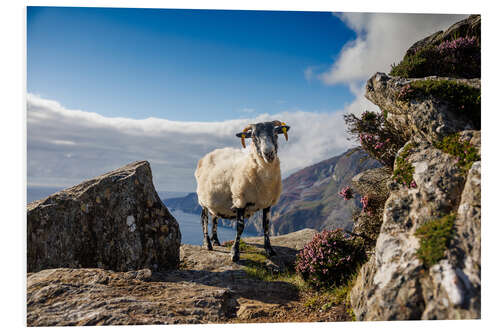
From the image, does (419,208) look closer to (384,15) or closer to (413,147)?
(413,147)

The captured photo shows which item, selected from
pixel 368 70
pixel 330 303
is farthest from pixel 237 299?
pixel 368 70

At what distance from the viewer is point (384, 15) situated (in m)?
7.68

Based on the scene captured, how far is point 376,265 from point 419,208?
1300mm

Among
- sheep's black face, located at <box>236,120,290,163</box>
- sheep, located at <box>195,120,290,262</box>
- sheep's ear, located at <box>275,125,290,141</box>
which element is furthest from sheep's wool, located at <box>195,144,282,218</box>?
sheep's ear, located at <box>275,125,290,141</box>

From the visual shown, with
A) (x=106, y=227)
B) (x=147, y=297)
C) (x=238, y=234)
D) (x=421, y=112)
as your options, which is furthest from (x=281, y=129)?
(x=147, y=297)

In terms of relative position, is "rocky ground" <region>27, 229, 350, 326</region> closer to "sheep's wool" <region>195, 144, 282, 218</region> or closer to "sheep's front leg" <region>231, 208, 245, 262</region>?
"sheep's front leg" <region>231, 208, 245, 262</region>

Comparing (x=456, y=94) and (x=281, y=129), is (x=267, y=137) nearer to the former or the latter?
(x=281, y=129)

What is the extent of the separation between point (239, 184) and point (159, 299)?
399 cm

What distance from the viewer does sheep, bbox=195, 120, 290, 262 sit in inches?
322

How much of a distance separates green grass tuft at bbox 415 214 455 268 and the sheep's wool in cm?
433

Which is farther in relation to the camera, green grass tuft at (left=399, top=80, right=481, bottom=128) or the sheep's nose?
the sheep's nose

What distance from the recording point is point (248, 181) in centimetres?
881

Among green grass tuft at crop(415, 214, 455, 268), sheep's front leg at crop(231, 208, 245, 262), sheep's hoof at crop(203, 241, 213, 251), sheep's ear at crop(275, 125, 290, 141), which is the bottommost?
sheep's hoof at crop(203, 241, 213, 251)

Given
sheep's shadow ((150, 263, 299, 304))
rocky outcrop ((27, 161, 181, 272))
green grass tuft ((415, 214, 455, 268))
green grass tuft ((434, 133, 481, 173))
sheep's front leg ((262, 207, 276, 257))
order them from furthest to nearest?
sheep's front leg ((262, 207, 276, 257)) → sheep's shadow ((150, 263, 299, 304)) → rocky outcrop ((27, 161, 181, 272)) → green grass tuft ((434, 133, 481, 173)) → green grass tuft ((415, 214, 455, 268))
